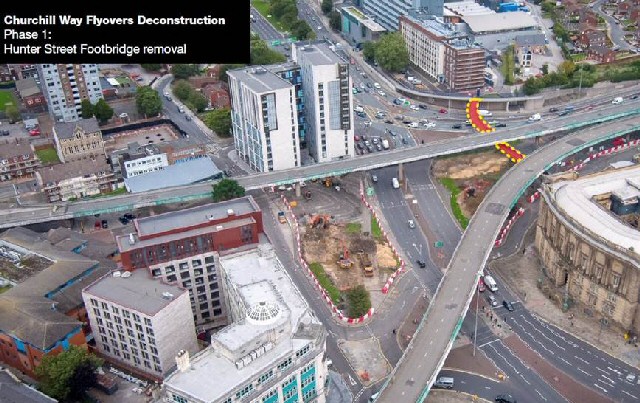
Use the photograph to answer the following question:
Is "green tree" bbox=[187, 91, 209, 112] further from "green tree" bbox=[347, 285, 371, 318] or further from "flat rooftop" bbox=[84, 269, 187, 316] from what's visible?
"green tree" bbox=[347, 285, 371, 318]

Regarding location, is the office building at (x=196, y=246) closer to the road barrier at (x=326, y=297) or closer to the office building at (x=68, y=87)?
the road barrier at (x=326, y=297)

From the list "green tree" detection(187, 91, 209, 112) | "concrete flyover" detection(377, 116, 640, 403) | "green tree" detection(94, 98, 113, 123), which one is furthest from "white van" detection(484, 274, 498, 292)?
"green tree" detection(94, 98, 113, 123)

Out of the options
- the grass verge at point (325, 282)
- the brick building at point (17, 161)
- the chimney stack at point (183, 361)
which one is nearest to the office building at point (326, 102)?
the grass verge at point (325, 282)

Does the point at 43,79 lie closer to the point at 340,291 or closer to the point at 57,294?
the point at 57,294

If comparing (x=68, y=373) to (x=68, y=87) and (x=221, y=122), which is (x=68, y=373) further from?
(x=68, y=87)

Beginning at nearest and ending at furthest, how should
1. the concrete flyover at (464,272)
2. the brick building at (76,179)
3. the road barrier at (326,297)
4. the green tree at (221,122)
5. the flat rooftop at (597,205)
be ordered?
the concrete flyover at (464,272) → the flat rooftop at (597,205) → the road barrier at (326,297) → the brick building at (76,179) → the green tree at (221,122)

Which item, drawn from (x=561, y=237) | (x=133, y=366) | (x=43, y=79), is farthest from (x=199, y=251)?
(x=43, y=79)

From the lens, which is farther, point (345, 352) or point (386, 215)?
point (386, 215)
